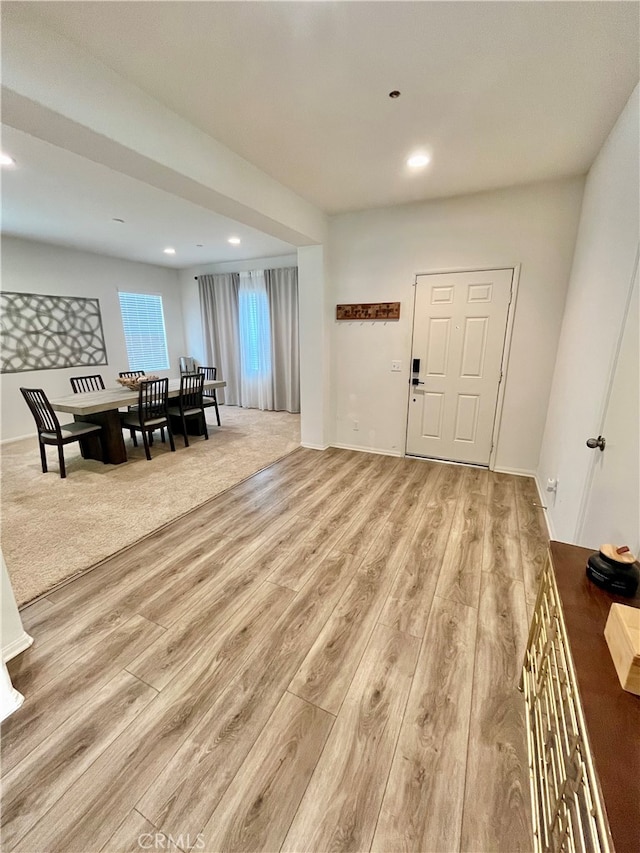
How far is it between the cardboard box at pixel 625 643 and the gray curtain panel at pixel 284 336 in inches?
219

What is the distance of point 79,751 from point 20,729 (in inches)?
10.7

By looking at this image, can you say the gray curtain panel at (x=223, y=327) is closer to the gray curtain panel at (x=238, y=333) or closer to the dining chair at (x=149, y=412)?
the gray curtain panel at (x=238, y=333)

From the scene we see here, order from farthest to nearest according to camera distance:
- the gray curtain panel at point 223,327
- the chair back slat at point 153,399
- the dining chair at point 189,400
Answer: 1. the gray curtain panel at point 223,327
2. the dining chair at point 189,400
3. the chair back slat at point 153,399

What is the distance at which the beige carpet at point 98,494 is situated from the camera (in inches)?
89.2

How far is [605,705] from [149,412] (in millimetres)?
4416

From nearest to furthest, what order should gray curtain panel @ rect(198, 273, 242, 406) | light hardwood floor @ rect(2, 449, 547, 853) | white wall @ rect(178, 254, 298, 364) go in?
light hardwood floor @ rect(2, 449, 547, 853) → white wall @ rect(178, 254, 298, 364) → gray curtain panel @ rect(198, 273, 242, 406)

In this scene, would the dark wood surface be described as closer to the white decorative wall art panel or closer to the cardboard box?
the cardboard box

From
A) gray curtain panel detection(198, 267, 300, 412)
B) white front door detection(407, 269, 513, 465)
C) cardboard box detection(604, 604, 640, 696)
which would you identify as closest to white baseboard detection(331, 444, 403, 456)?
white front door detection(407, 269, 513, 465)

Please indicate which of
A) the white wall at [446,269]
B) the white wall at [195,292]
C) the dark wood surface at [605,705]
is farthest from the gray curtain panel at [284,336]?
the dark wood surface at [605,705]

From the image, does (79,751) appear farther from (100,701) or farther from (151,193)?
(151,193)

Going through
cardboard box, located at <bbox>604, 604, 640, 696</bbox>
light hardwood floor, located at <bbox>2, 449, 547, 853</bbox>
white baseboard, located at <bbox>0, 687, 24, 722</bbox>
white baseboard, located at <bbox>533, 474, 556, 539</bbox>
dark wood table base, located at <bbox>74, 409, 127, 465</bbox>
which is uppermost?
cardboard box, located at <bbox>604, 604, 640, 696</bbox>

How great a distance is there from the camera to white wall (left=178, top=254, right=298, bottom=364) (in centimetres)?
635

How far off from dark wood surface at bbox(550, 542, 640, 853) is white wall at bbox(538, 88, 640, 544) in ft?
3.54

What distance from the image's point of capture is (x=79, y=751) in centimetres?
121
